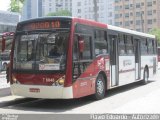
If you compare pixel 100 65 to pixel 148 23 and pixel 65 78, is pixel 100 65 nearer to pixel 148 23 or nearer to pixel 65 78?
pixel 65 78

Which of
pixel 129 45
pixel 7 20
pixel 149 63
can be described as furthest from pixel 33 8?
pixel 129 45

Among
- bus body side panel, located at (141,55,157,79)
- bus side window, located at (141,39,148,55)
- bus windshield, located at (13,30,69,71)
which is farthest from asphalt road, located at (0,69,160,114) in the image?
bus side window, located at (141,39,148,55)

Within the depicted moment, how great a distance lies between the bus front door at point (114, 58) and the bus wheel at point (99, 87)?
4.22 feet

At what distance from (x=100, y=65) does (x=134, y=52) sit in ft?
17.4

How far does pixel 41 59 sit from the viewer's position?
12.7 metres

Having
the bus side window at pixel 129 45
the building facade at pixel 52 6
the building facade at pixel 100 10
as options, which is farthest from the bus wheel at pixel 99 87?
the building facade at pixel 52 6

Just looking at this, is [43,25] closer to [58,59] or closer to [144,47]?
[58,59]

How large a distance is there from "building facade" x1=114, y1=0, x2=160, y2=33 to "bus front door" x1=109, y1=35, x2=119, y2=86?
368 feet

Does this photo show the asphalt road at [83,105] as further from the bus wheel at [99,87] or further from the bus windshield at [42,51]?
the bus windshield at [42,51]

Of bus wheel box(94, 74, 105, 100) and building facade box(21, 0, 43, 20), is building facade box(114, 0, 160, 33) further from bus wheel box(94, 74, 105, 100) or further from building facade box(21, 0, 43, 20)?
bus wheel box(94, 74, 105, 100)

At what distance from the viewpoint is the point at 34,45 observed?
12938 millimetres

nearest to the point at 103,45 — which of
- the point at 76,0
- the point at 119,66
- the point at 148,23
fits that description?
the point at 119,66

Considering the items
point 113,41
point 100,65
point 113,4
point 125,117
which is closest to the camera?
point 125,117

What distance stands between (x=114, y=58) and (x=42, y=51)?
443 cm
